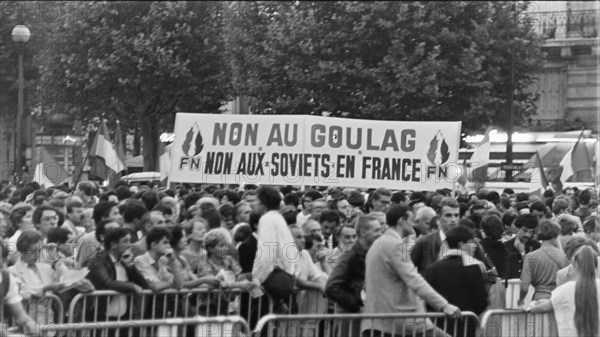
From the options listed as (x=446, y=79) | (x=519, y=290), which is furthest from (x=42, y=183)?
(x=446, y=79)

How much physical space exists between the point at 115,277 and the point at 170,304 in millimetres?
677

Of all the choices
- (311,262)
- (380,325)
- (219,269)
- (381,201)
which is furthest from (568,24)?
(380,325)

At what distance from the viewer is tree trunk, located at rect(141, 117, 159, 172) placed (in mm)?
40719

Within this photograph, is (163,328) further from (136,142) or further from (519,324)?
(136,142)

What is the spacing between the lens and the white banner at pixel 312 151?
18562 mm

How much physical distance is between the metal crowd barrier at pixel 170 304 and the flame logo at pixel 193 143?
7598 millimetres

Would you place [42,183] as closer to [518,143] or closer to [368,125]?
[368,125]

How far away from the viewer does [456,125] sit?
62.2ft

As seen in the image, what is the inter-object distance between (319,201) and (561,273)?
15.9 ft

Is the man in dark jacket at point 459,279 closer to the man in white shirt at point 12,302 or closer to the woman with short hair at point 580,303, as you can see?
the woman with short hair at point 580,303

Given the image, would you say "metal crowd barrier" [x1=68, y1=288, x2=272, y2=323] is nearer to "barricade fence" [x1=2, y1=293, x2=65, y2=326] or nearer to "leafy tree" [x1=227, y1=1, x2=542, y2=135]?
"barricade fence" [x1=2, y1=293, x2=65, y2=326]

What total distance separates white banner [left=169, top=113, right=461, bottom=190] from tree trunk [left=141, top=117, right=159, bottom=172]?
2155 centimetres

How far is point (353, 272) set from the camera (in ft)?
34.2

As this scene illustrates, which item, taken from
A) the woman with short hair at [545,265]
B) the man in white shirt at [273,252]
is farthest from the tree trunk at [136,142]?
the man in white shirt at [273,252]
